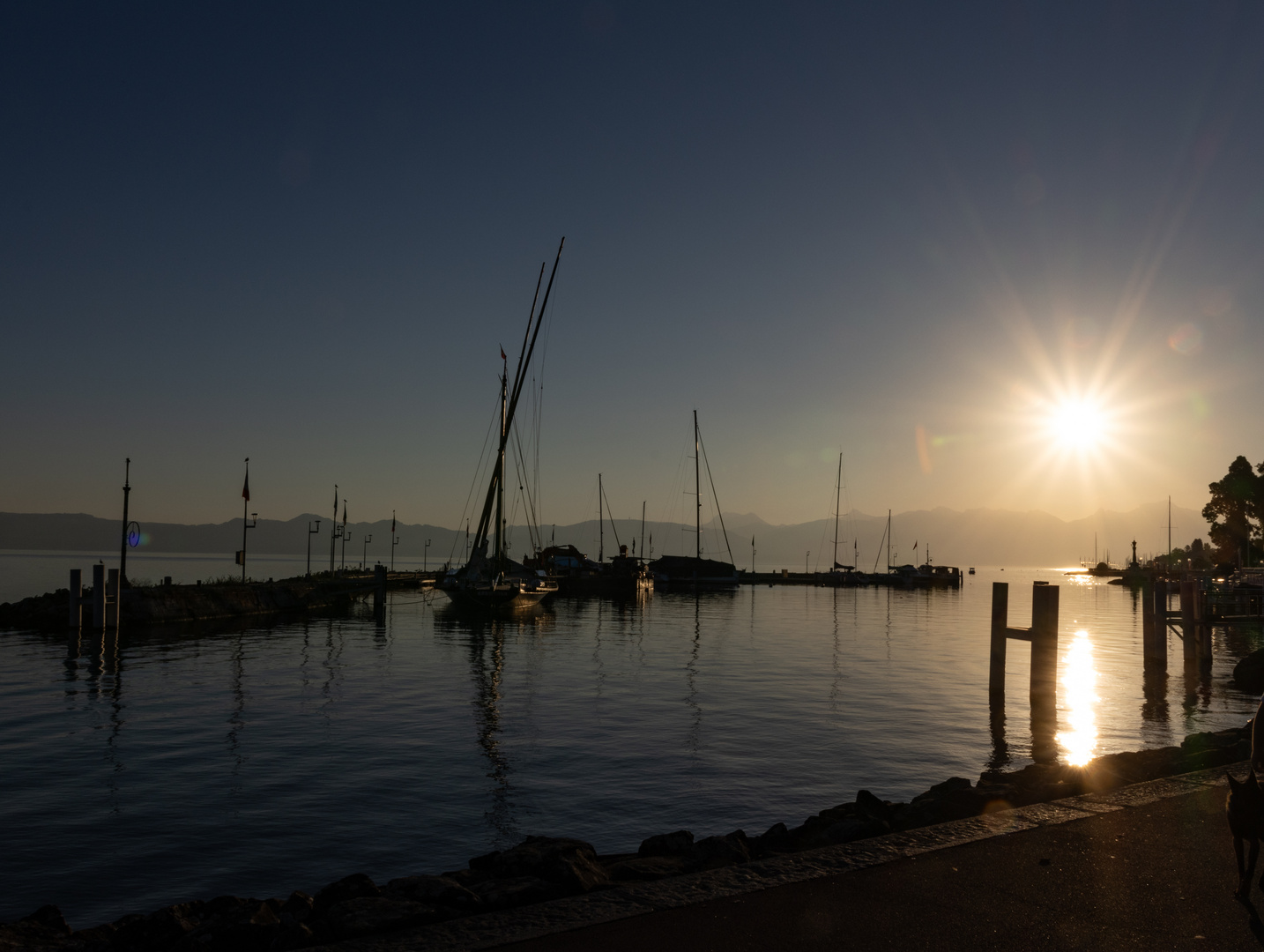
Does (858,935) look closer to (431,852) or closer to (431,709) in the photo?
(431,852)

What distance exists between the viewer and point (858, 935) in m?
6.38

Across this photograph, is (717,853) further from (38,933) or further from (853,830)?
(38,933)

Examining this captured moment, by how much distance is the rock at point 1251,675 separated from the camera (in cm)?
3372

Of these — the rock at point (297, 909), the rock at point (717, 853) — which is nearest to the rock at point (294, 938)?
the rock at point (297, 909)

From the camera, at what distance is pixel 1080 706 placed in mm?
30234

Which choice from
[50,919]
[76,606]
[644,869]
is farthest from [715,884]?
[76,606]

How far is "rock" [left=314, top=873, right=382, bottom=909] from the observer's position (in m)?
8.87

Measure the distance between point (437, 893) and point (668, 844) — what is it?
4006 millimetres

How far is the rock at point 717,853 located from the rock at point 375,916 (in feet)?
11.5

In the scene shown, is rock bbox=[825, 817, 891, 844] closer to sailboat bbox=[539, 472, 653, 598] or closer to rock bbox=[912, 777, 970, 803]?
rock bbox=[912, 777, 970, 803]

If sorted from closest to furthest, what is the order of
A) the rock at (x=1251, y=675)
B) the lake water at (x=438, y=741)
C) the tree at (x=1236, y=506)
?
the lake water at (x=438, y=741) → the rock at (x=1251, y=675) → the tree at (x=1236, y=506)

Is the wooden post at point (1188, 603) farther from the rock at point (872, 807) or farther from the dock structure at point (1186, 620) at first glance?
the rock at point (872, 807)

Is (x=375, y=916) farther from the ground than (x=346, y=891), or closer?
farther from the ground

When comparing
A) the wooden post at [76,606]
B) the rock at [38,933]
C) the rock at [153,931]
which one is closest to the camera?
the rock at [38,933]
